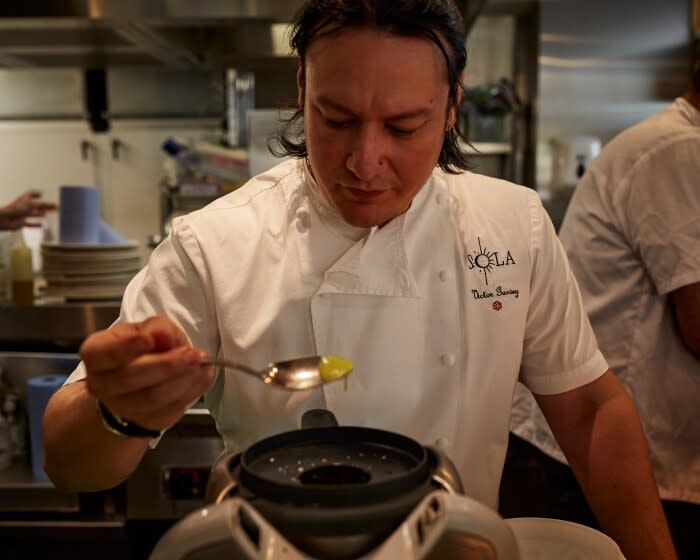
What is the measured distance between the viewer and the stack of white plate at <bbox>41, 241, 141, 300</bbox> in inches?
94.2

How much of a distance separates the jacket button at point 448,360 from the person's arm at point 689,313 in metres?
0.80

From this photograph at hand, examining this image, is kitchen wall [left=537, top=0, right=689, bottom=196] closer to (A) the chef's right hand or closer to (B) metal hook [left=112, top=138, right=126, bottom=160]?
(B) metal hook [left=112, top=138, right=126, bottom=160]

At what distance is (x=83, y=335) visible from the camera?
2.37 metres

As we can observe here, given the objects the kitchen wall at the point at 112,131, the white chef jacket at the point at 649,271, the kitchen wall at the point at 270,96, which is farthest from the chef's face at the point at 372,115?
the kitchen wall at the point at 112,131

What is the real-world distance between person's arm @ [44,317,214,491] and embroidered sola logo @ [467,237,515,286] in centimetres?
53

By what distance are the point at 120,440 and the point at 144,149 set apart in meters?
3.41

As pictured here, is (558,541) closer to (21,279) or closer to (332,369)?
(332,369)

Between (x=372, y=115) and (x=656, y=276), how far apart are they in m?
1.04

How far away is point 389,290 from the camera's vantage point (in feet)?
3.68

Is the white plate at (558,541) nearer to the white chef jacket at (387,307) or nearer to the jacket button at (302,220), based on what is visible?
the white chef jacket at (387,307)

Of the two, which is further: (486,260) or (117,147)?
(117,147)

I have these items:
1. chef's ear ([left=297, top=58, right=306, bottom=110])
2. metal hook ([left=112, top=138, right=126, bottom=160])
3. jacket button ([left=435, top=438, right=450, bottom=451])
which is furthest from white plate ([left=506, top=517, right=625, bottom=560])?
metal hook ([left=112, top=138, right=126, bottom=160])

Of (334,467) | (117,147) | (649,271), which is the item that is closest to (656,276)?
(649,271)

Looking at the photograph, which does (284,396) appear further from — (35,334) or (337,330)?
(35,334)
